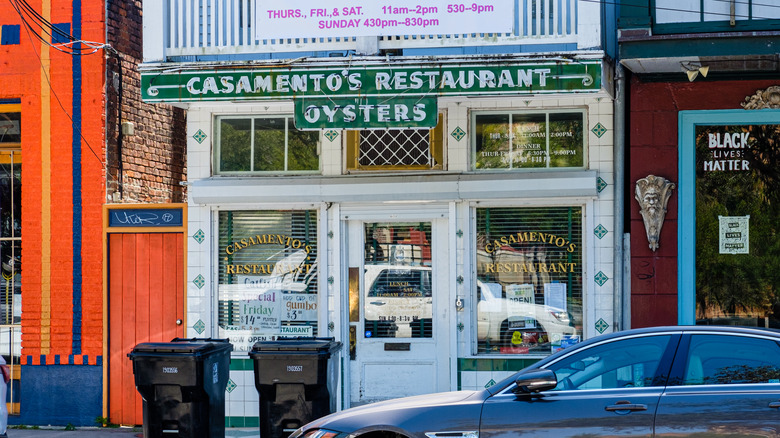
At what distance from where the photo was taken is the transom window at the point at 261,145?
36.4 feet

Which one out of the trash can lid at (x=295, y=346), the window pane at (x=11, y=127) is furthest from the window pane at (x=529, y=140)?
the window pane at (x=11, y=127)

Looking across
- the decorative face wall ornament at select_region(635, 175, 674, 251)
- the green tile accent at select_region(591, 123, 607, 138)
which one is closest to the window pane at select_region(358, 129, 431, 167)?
the green tile accent at select_region(591, 123, 607, 138)

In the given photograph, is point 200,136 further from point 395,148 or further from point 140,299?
point 395,148

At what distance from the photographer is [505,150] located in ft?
35.1

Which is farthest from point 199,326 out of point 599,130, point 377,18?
point 599,130

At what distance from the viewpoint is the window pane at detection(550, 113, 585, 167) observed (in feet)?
34.6

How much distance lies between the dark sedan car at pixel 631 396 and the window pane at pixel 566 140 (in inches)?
170

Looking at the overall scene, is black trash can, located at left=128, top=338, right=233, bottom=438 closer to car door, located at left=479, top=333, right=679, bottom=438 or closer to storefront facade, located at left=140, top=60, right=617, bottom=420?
storefront facade, located at left=140, top=60, right=617, bottom=420

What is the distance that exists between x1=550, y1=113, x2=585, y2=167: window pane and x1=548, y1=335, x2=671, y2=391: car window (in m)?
4.37

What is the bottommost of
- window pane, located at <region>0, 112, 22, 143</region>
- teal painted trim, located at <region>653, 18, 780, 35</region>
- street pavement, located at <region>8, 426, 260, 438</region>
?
street pavement, located at <region>8, 426, 260, 438</region>

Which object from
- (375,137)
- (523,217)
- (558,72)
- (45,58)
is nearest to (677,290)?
(523,217)

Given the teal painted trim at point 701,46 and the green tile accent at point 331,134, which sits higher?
the teal painted trim at point 701,46

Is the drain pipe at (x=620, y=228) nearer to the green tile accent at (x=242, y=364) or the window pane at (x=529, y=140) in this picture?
the window pane at (x=529, y=140)

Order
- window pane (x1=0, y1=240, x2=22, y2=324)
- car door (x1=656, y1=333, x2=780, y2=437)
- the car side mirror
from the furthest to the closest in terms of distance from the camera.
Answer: window pane (x1=0, y1=240, x2=22, y2=324)
the car side mirror
car door (x1=656, y1=333, x2=780, y2=437)
